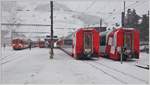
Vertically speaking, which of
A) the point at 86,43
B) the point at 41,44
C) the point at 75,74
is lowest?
the point at 75,74

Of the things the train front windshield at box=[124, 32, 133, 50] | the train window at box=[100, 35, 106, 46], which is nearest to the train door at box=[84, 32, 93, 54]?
the train window at box=[100, 35, 106, 46]

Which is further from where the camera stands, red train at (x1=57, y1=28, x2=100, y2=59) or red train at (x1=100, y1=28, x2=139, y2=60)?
red train at (x1=57, y1=28, x2=100, y2=59)

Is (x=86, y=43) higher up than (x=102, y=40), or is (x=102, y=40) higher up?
(x=102, y=40)

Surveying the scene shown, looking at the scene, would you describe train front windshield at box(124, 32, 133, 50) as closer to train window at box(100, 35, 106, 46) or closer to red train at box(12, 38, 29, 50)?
train window at box(100, 35, 106, 46)

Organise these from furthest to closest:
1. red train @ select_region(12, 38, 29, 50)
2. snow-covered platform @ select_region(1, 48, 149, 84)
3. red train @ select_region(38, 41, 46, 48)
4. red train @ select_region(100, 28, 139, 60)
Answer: red train @ select_region(38, 41, 46, 48)
red train @ select_region(12, 38, 29, 50)
red train @ select_region(100, 28, 139, 60)
snow-covered platform @ select_region(1, 48, 149, 84)

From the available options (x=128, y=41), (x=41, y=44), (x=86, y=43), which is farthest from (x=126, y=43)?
(x=41, y=44)

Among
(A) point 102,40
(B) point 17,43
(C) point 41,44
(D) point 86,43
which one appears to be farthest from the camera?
(C) point 41,44

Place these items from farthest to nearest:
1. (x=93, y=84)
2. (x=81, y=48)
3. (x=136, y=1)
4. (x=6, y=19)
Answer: (x=6, y=19), (x=136, y=1), (x=81, y=48), (x=93, y=84)

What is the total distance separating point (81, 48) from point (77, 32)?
5.27ft

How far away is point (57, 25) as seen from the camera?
113 meters

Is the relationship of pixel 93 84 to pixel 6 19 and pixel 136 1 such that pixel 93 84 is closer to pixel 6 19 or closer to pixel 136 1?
pixel 136 1

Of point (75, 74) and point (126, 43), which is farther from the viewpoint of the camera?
point (126, 43)

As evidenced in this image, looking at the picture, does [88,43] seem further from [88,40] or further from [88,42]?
[88,40]

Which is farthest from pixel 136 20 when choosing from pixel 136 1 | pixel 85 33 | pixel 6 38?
pixel 85 33
